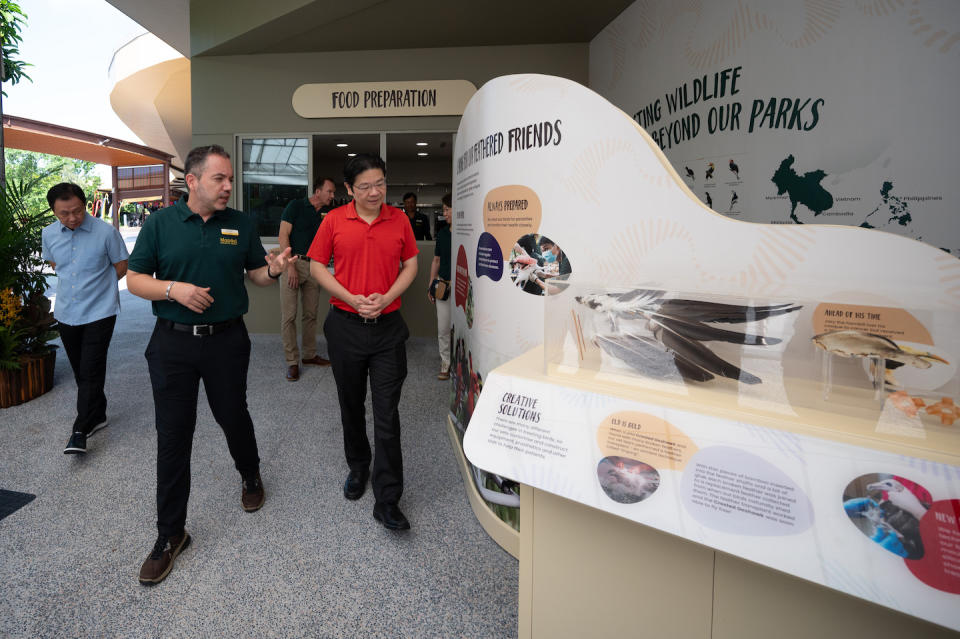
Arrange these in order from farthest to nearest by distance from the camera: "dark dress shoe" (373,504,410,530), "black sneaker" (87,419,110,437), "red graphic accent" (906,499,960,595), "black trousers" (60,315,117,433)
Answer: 1. "black sneaker" (87,419,110,437)
2. "black trousers" (60,315,117,433)
3. "dark dress shoe" (373,504,410,530)
4. "red graphic accent" (906,499,960,595)

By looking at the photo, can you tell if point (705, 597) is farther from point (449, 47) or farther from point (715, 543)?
point (449, 47)

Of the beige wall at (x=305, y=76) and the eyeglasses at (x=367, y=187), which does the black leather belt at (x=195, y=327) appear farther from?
the beige wall at (x=305, y=76)

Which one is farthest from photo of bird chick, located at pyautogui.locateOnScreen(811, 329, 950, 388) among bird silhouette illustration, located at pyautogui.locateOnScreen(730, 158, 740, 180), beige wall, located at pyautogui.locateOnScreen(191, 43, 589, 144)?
beige wall, located at pyautogui.locateOnScreen(191, 43, 589, 144)

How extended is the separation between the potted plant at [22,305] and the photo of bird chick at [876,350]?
4971mm

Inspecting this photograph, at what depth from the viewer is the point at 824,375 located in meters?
0.97

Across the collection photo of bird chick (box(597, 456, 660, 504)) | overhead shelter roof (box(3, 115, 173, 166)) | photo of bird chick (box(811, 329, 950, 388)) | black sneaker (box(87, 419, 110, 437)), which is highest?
overhead shelter roof (box(3, 115, 173, 166))

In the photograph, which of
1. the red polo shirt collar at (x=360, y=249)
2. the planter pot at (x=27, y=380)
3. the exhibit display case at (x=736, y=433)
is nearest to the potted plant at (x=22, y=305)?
the planter pot at (x=27, y=380)

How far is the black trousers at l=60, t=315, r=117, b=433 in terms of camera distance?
10.3 feet

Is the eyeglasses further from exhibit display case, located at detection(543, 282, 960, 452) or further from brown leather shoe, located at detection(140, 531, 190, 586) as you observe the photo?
brown leather shoe, located at detection(140, 531, 190, 586)

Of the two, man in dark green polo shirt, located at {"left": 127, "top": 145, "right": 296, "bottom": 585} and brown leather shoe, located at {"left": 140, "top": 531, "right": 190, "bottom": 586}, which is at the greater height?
man in dark green polo shirt, located at {"left": 127, "top": 145, "right": 296, "bottom": 585}

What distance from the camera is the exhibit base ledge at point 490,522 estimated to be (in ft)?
7.01

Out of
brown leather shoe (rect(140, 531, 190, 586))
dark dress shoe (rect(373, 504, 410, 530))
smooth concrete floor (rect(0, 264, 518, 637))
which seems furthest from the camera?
dark dress shoe (rect(373, 504, 410, 530))

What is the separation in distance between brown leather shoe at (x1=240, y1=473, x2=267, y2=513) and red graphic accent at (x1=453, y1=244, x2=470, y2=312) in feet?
4.62

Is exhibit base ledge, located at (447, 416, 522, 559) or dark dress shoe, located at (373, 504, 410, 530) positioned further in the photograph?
dark dress shoe, located at (373, 504, 410, 530)
